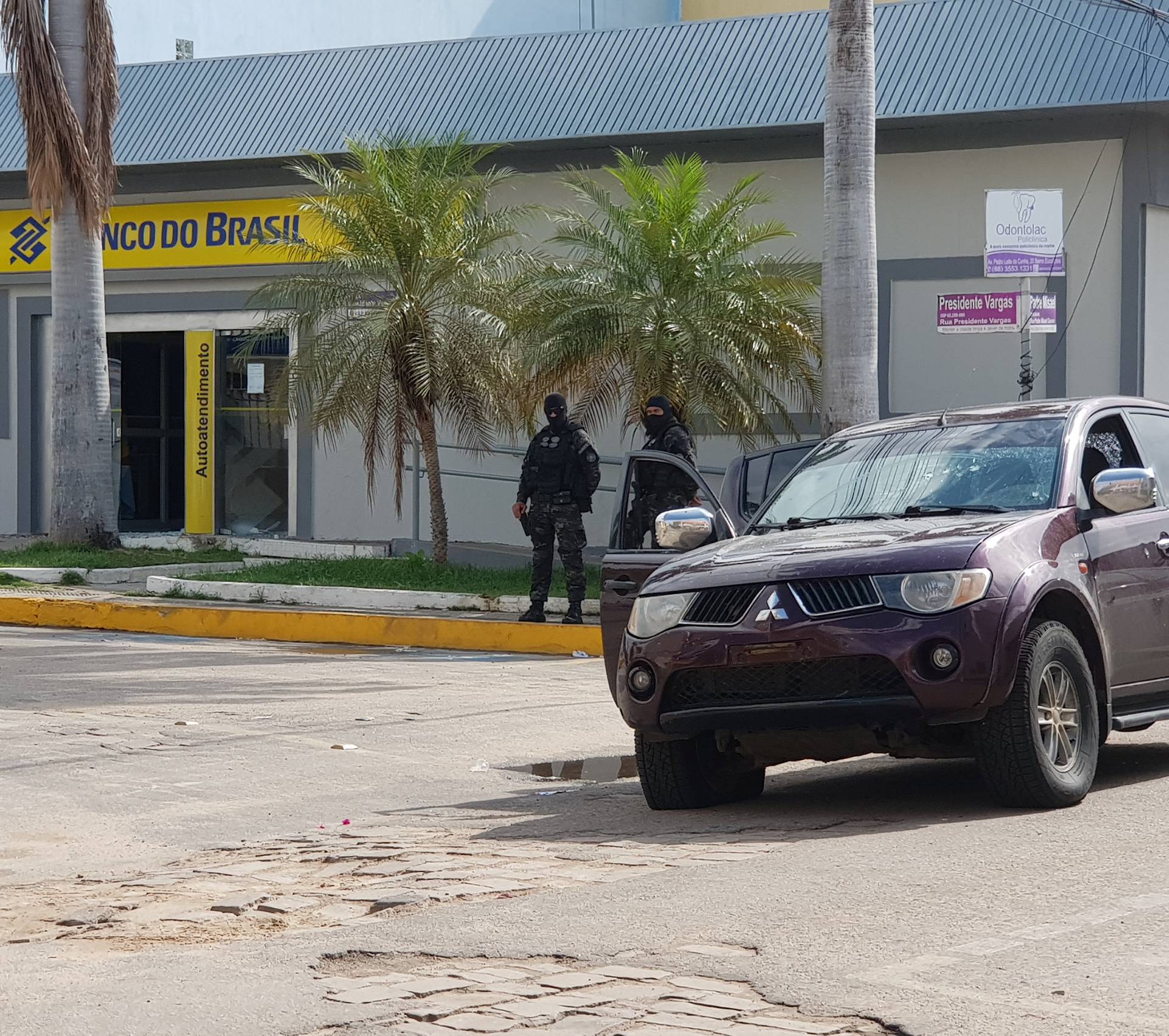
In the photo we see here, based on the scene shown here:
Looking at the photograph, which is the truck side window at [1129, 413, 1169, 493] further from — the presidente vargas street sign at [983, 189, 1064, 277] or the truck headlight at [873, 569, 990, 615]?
the presidente vargas street sign at [983, 189, 1064, 277]

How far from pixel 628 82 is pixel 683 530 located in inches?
532

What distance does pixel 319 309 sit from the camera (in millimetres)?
17938

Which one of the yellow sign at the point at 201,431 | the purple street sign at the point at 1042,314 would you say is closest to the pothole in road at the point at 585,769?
the purple street sign at the point at 1042,314

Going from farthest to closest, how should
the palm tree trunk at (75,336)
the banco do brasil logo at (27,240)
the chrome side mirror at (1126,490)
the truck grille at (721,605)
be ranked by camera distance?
the banco do brasil logo at (27,240), the palm tree trunk at (75,336), the chrome side mirror at (1126,490), the truck grille at (721,605)

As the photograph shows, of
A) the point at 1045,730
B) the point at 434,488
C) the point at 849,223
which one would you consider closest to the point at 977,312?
the point at 849,223

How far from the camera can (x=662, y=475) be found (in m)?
13.4

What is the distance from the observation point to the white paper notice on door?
22828mm

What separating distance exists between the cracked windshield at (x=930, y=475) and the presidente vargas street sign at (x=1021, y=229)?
25.8 ft

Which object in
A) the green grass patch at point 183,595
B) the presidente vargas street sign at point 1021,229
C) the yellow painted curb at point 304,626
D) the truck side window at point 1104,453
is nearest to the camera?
the truck side window at point 1104,453

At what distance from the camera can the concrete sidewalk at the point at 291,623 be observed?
1420 cm

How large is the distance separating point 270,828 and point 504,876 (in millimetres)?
1633

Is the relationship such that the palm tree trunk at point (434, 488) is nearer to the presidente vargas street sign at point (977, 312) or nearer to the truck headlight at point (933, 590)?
the presidente vargas street sign at point (977, 312)

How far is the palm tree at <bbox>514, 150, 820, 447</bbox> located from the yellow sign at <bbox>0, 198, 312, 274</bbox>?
224 inches

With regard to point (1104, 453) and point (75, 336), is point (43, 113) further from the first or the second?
point (1104, 453)
